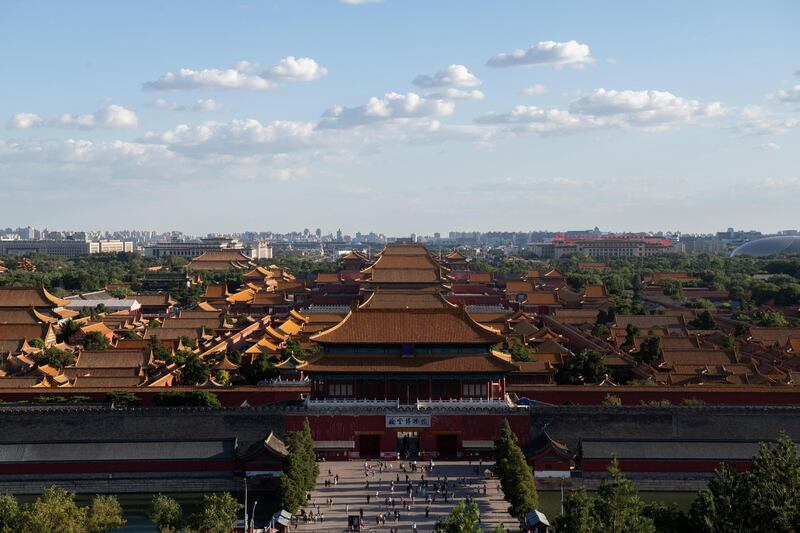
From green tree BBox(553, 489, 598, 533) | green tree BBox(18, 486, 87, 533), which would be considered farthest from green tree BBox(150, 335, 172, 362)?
green tree BBox(553, 489, 598, 533)

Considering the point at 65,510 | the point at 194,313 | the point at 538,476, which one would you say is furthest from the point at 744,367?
the point at 194,313

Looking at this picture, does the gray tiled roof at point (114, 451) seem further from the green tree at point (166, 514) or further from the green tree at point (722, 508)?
the green tree at point (722, 508)

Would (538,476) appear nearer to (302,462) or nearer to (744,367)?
(302,462)

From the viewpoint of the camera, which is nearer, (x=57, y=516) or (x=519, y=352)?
(x=57, y=516)

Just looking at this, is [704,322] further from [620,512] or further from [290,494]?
[620,512]

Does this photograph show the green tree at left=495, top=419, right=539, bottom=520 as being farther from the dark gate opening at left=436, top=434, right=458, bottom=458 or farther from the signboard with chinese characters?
the signboard with chinese characters

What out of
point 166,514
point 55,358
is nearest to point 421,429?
point 166,514
